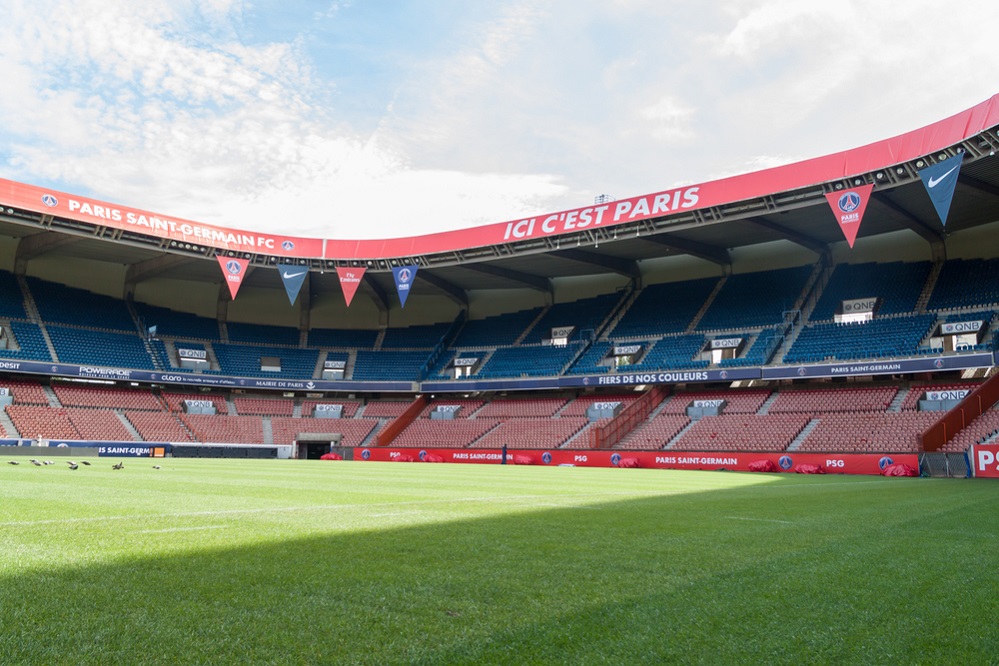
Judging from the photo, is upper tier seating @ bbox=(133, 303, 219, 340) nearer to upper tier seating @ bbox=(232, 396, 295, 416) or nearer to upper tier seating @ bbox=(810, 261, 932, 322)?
upper tier seating @ bbox=(232, 396, 295, 416)

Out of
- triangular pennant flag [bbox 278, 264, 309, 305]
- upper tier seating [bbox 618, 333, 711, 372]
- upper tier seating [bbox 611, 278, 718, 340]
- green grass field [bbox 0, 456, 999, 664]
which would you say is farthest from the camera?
upper tier seating [bbox 611, 278, 718, 340]

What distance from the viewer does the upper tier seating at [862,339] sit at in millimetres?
31094

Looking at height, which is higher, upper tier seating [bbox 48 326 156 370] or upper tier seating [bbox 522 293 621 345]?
upper tier seating [bbox 522 293 621 345]

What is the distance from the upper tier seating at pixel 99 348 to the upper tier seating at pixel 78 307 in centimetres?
81

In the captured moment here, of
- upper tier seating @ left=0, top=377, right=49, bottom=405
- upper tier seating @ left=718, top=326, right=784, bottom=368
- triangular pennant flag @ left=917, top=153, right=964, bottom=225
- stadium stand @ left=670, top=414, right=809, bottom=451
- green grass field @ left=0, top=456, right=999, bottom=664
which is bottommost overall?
green grass field @ left=0, top=456, right=999, bottom=664

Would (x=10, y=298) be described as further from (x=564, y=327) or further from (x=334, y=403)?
(x=564, y=327)

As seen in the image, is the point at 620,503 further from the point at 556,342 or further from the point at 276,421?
the point at 276,421

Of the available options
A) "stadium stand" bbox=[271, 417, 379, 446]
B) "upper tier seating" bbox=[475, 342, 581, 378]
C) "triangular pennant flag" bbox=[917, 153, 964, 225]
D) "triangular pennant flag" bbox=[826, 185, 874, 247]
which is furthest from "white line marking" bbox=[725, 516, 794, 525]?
"stadium stand" bbox=[271, 417, 379, 446]

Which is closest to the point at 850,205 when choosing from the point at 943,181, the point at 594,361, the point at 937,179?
the point at 937,179

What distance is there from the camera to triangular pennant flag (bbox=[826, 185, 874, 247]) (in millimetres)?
26953

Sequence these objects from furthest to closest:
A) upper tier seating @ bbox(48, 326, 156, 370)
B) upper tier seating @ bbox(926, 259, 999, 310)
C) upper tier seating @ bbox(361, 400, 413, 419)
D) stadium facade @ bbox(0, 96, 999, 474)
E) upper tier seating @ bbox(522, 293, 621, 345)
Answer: upper tier seating @ bbox(361, 400, 413, 419)
upper tier seating @ bbox(522, 293, 621, 345)
upper tier seating @ bbox(48, 326, 156, 370)
upper tier seating @ bbox(926, 259, 999, 310)
stadium facade @ bbox(0, 96, 999, 474)

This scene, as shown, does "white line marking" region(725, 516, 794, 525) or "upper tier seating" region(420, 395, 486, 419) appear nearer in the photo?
"white line marking" region(725, 516, 794, 525)

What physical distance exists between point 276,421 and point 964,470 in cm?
3580

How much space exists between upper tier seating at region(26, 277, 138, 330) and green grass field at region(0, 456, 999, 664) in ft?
130
